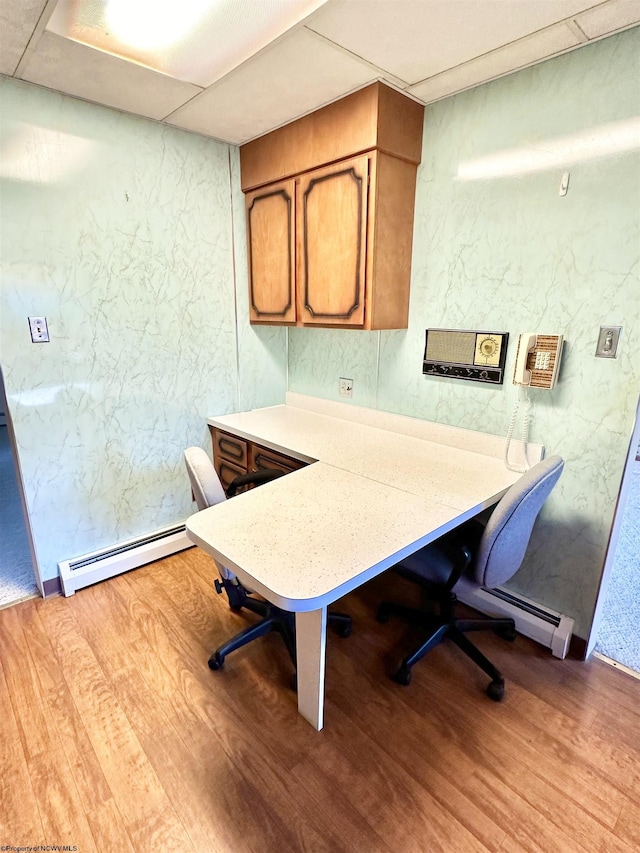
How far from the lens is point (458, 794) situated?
4.34 feet

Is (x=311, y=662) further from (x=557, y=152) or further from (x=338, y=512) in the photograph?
(x=557, y=152)

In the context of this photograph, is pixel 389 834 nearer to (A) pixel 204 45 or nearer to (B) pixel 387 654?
(B) pixel 387 654

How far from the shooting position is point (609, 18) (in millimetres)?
1335

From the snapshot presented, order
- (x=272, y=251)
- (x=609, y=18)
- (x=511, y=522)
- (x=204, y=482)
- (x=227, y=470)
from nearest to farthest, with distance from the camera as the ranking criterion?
1. (x=609, y=18)
2. (x=511, y=522)
3. (x=204, y=482)
4. (x=272, y=251)
5. (x=227, y=470)

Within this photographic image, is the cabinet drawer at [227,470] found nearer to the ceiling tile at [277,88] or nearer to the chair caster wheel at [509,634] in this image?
the chair caster wheel at [509,634]

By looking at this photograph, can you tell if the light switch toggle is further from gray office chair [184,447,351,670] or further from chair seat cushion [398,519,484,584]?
chair seat cushion [398,519,484,584]

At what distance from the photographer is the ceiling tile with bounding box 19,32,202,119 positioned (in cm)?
153

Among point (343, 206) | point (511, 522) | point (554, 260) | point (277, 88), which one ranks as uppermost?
point (277, 88)

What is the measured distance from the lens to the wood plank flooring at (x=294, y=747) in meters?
1.23

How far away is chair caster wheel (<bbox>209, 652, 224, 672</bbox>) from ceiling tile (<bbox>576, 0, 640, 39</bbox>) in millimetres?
2540

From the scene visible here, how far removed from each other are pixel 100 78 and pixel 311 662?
2.34 meters

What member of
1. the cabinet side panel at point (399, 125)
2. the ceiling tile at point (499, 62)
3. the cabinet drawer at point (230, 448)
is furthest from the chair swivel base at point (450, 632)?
the ceiling tile at point (499, 62)

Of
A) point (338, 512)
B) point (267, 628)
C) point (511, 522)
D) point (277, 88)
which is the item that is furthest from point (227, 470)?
point (277, 88)

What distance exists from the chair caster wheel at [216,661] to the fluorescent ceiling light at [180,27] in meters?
2.24
